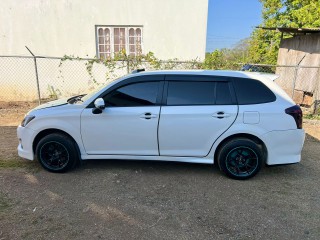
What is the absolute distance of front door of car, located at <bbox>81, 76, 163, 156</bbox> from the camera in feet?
13.5

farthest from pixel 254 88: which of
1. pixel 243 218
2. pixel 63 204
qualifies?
pixel 63 204

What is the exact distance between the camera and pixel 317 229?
10.0 feet

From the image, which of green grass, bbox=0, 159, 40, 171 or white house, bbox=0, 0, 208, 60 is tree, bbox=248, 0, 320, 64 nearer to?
white house, bbox=0, 0, 208, 60

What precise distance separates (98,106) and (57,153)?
3.38 ft

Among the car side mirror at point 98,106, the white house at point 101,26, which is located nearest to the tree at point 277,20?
the white house at point 101,26

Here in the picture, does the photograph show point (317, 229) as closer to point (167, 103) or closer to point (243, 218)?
point (243, 218)

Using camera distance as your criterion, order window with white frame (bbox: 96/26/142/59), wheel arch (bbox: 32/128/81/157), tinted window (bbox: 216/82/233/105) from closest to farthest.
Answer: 1. tinted window (bbox: 216/82/233/105)
2. wheel arch (bbox: 32/128/81/157)
3. window with white frame (bbox: 96/26/142/59)

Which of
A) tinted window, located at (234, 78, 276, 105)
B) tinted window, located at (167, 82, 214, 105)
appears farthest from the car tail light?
tinted window, located at (167, 82, 214, 105)

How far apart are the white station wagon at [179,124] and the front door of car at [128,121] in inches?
0.6

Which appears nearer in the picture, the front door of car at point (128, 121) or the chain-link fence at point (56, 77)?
the front door of car at point (128, 121)

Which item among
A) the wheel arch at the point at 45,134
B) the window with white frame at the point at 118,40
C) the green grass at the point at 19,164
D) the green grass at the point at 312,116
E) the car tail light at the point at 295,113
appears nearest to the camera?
the car tail light at the point at 295,113

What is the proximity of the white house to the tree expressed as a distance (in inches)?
322

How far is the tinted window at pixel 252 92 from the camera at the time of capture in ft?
13.2

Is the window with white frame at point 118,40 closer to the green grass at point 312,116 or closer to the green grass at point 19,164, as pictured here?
the green grass at point 312,116
